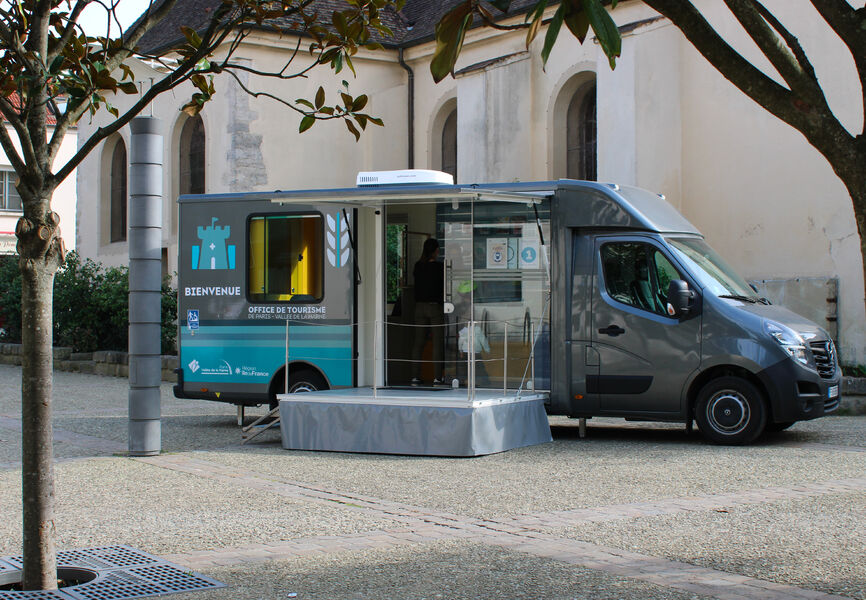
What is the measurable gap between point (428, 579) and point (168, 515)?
2.70 meters

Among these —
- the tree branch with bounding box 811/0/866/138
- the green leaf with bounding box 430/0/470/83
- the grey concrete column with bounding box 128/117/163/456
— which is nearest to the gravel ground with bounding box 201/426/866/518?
the grey concrete column with bounding box 128/117/163/456

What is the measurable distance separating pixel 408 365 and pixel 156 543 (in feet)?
21.4

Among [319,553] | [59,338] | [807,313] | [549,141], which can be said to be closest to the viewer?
[319,553]

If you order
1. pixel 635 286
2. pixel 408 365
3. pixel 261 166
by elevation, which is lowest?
pixel 408 365

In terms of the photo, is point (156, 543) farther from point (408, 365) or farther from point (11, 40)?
point (408, 365)

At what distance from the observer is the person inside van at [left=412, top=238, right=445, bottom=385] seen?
13.0 meters

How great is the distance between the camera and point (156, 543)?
22.7 feet

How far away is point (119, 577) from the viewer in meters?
5.96

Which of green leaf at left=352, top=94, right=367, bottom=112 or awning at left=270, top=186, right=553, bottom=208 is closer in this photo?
green leaf at left=352, top=94, right=367, bottom=112

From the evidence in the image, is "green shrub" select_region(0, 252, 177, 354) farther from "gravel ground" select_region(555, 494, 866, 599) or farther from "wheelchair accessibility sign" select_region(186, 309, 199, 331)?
"gravel ground" select_region(555, 494, 866, 599)

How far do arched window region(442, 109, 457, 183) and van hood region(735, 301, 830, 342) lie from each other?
1467 centimetres

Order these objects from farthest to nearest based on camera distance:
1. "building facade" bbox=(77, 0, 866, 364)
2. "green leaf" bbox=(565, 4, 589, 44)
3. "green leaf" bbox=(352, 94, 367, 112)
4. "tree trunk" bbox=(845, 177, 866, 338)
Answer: "building facade" bbox=(77, 0, 866, 364), "green leaf" bbox=(352, 94, 367, 112), "tree trunk" bbox=(845, 177, 866, 338), "green leaf" bbox=(565, 4, 589, 44)

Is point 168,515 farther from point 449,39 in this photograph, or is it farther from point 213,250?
point 213,250

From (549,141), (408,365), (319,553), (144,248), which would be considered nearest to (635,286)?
(408,365)
